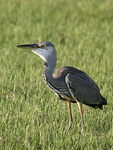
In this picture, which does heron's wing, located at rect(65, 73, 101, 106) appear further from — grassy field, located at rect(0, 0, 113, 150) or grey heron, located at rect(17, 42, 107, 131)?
grassy field, located at rect(0, 0, 113, 150)

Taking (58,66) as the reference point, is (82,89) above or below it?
below

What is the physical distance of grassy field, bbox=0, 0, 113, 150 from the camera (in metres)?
4.01

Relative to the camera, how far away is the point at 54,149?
3.81 meters

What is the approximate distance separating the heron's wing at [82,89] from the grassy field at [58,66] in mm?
301

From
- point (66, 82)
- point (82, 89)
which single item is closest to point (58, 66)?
point (82, 89)

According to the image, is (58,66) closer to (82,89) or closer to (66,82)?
(82,89)

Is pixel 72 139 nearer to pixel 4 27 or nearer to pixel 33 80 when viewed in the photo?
pixel 33 80

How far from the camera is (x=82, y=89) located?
459cm

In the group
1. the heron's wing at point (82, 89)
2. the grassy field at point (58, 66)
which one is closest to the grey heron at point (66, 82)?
the heron's wing at point (82, 89)

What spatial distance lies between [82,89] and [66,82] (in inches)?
14.4

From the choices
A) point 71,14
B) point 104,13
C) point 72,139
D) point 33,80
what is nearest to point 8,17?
point 71,14

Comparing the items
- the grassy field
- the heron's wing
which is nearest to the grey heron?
the heron's wing

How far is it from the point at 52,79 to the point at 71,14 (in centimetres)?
708

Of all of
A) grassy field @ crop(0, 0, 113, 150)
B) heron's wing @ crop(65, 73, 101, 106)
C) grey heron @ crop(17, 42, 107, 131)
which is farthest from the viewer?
heron's wing @ crop(65, 73, 101, 106)
